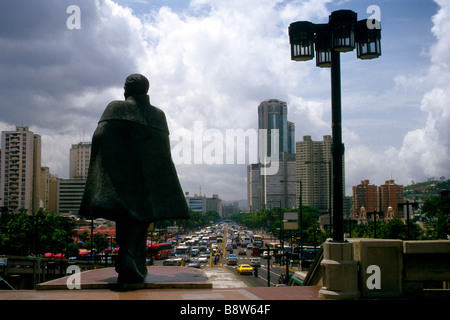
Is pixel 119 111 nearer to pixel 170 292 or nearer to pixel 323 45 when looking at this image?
pixel 170 292

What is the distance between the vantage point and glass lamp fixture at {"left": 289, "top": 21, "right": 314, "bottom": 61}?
31.8 ft

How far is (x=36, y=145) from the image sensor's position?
494 feet

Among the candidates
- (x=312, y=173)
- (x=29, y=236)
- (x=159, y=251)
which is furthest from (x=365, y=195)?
(x=29, y=236)

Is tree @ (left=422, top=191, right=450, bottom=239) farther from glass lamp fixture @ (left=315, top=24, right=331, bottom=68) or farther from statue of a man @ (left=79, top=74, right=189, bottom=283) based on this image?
statue of a man @ (left=79, top=74, right=189, bottom=283)

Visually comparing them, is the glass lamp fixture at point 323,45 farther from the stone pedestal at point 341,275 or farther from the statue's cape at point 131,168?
the statue's cape at point 131,168

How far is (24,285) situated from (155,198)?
27719 millimetres

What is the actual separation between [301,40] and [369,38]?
58.1 inches

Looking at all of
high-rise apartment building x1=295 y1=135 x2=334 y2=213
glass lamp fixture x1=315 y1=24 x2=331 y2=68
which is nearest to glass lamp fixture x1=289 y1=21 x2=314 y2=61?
glass lamp fixture x1=315 y1=24 x2=331 y2=68

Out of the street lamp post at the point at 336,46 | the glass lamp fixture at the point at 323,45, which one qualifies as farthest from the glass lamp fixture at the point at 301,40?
the glass lamp fixture at the point at 323,45

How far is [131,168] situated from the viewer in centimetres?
1093

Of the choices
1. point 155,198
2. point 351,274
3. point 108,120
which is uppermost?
point 108,120

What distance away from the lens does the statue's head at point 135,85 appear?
38.0ft
